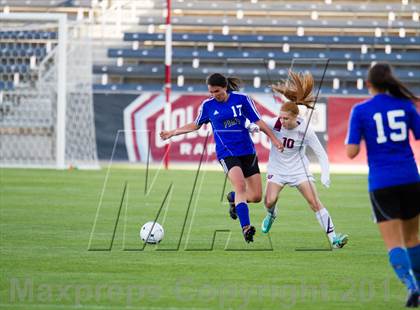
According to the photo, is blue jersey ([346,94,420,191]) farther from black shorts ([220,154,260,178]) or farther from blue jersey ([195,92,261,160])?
black shorts ([220,154,260,178])

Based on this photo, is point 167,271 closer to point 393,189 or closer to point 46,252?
point 46,252

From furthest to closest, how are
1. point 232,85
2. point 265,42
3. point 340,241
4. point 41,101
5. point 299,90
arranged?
point 265,42 → point 41,101 → point 232,85 → point 299,90 → point 340,241

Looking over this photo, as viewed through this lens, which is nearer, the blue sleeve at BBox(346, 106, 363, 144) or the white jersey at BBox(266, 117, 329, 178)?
the blue sleeve at BBox(346, 106, 363, 144)

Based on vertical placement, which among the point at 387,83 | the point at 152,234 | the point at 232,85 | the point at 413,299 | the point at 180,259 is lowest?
the point at 152,234

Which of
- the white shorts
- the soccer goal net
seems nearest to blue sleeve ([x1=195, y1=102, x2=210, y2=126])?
the white shorts

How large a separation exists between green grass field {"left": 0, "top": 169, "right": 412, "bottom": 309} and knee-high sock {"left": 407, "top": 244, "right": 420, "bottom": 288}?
0.30m

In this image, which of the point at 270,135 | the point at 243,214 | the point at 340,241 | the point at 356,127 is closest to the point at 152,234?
the point at 243,214

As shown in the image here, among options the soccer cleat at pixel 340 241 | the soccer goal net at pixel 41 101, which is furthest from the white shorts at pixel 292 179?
the soccer goal net at pixel 41 101

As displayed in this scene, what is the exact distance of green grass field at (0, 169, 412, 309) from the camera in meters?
8.11

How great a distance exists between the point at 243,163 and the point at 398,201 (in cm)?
511

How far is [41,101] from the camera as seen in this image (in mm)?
27469

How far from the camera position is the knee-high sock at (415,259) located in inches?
305

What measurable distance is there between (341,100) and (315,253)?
795 inches

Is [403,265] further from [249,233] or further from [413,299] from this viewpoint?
[249,233]
